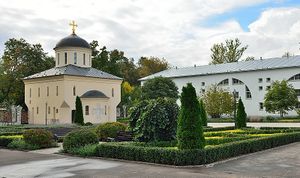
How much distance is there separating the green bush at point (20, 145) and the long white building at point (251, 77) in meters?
41.4

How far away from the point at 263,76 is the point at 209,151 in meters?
44.8

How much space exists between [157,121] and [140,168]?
14.6 ft

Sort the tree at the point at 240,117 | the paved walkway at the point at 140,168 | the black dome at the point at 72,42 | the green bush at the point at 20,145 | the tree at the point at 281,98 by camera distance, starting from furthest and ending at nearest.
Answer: the tree at the point at 281,98 < the black dome at the point at 72,42 < the tree at the point at 240,117 < the green bush at the point at 20,145 < the paved walkway at the point at 140,168

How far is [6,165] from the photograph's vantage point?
579 inches

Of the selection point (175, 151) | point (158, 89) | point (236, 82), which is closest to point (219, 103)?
point (158, 89)

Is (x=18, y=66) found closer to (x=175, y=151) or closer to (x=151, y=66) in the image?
(x=151, y=66)

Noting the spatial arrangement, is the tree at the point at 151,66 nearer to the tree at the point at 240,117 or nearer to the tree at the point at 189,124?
the tree at the point at 240,117

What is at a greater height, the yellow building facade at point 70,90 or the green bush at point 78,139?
the yellow building facade at point 70,90

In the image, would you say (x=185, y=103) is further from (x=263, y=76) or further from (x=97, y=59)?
(x=97, y=59)

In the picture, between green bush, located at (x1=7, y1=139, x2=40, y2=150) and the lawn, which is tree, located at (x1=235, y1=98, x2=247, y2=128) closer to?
the lawn

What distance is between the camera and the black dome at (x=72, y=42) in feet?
152

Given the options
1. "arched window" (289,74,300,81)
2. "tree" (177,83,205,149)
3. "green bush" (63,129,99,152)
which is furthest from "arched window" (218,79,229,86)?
"tree" (177,83,205,149)

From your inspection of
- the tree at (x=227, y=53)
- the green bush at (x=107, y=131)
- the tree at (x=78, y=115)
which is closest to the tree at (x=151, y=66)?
the tree at (x=227, y=53)

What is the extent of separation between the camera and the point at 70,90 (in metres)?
42.9
